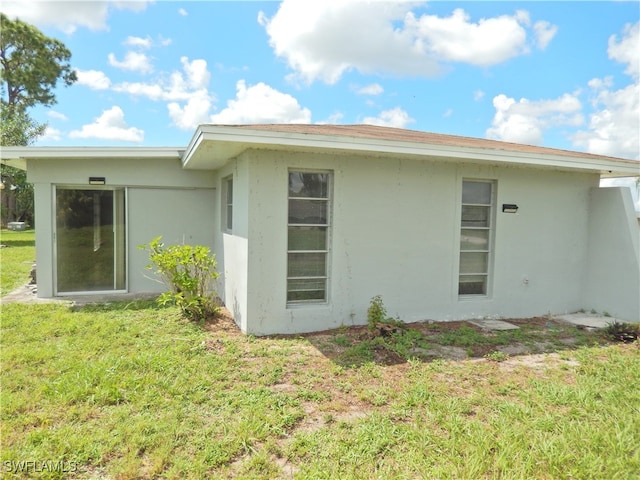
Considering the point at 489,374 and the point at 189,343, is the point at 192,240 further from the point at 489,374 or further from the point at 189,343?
the point at 489,374

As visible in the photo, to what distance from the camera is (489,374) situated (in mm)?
4258

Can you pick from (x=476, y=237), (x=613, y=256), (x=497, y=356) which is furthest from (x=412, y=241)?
(x=613, y=256)

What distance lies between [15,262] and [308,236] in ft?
38.6

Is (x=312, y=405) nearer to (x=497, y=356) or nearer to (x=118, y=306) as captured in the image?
(x=497, y=356)

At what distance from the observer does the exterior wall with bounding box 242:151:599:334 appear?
5.47 meters

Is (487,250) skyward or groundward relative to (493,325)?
skyward

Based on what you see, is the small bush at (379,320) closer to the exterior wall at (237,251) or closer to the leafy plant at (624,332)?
the exterior wall at (237,251)

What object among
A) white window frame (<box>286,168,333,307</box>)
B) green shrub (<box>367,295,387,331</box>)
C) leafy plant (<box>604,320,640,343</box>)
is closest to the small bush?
green shrub (<box>367,295,387,331</box>)

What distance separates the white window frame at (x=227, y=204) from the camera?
719 cm

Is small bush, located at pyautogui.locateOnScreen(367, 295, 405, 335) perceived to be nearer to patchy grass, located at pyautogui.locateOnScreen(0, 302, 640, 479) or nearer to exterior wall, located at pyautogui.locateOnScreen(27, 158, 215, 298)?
patchy grass, located at pyautogui.locateOnScreen(0, 302, 640, 479)

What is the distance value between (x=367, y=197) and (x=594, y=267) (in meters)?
4.84

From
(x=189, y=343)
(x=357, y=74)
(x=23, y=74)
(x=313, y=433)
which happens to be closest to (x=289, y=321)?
(x=189, y=343)

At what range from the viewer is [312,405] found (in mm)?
3500

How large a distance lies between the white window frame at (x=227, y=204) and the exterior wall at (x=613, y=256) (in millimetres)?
6812
